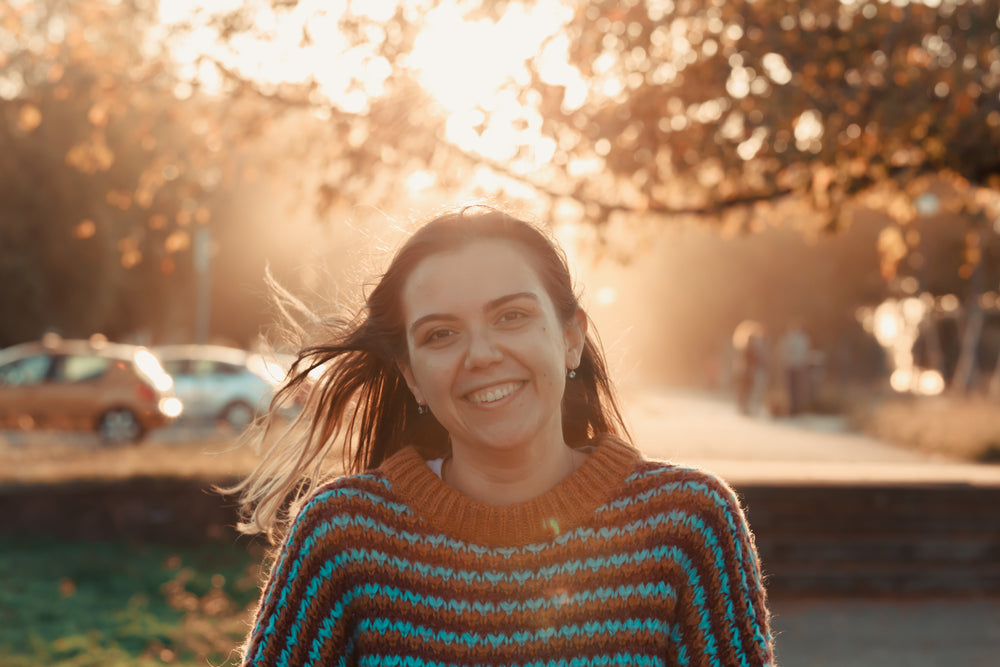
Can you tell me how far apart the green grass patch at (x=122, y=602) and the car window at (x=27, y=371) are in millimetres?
10250

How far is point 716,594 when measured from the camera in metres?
2.33

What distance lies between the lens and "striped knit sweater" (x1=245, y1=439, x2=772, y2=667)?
229 centimetres

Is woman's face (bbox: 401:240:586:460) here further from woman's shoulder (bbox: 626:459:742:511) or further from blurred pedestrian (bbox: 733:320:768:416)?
blurred pedestrian (bbox: 733:320:768:416)

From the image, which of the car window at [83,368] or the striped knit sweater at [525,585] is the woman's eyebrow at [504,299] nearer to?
the striped knit sweater at [525,585]

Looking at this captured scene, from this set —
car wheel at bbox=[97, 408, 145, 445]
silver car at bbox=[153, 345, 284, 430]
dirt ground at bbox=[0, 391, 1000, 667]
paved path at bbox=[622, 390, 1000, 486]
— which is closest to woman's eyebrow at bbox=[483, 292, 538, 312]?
dirt ground at bbox=[0, 391, 1000, 667]

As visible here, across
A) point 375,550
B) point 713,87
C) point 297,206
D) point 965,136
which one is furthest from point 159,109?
point 375,550

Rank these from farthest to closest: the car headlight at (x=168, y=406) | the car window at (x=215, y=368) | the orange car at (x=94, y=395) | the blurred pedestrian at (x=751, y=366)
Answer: the blurred pedestrian at (x=751, y=366) → the car window at (x=215, y=368) → the orange car at (x=94, y=395) → the car headlight at (x=168, y=406)

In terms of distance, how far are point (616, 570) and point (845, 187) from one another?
5997 millimetres

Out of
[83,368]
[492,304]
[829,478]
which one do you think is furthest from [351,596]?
[83,368]

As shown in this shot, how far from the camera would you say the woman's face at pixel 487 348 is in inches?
95.8

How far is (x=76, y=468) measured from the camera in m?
10.3

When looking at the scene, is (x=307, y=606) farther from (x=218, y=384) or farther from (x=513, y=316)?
(x=218, y=384)

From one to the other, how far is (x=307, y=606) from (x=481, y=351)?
2.06 ft

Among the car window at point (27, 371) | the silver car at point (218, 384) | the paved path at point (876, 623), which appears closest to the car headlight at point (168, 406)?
the silver car at point (218, 384)
